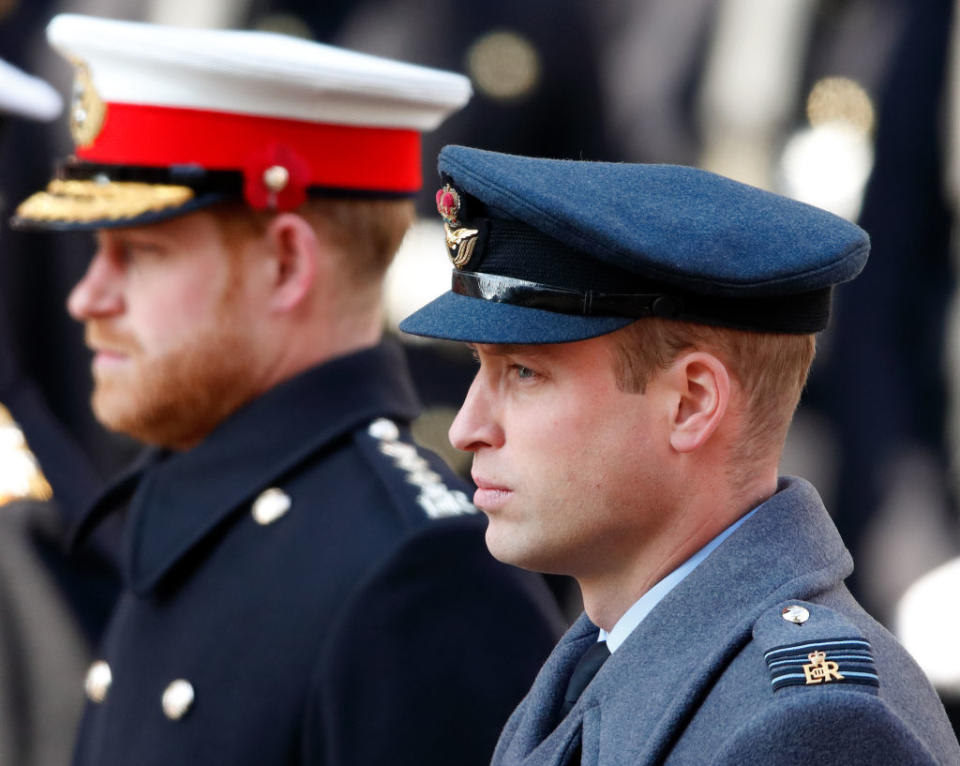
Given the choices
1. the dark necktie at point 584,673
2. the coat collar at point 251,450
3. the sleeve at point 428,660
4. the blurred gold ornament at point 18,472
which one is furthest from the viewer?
the blurred gold ornament at point 18,472

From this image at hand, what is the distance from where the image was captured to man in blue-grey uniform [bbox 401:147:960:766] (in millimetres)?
1550

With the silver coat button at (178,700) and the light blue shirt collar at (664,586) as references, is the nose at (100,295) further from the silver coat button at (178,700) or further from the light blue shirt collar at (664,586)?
the light blue shirt collar at (664,586)

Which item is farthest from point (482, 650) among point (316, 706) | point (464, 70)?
point (464, 70)

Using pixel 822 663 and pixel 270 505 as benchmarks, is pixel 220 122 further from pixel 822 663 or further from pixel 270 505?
pixel 822 663

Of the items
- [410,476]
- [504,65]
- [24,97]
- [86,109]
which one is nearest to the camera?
[410,476]

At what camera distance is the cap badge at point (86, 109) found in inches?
105

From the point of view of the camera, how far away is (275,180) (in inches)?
100

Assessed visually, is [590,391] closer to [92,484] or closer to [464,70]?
[92,484]

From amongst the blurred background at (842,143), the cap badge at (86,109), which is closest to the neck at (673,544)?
the cap badge at (86,109)

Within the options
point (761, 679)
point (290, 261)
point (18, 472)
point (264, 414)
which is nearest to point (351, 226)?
point (290, 261)

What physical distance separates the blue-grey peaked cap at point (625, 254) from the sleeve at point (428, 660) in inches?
25.5

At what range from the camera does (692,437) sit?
1.61 meters

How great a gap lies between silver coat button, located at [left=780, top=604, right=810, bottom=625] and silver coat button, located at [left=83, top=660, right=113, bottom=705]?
1442mm

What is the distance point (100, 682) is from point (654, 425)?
4.48ft
